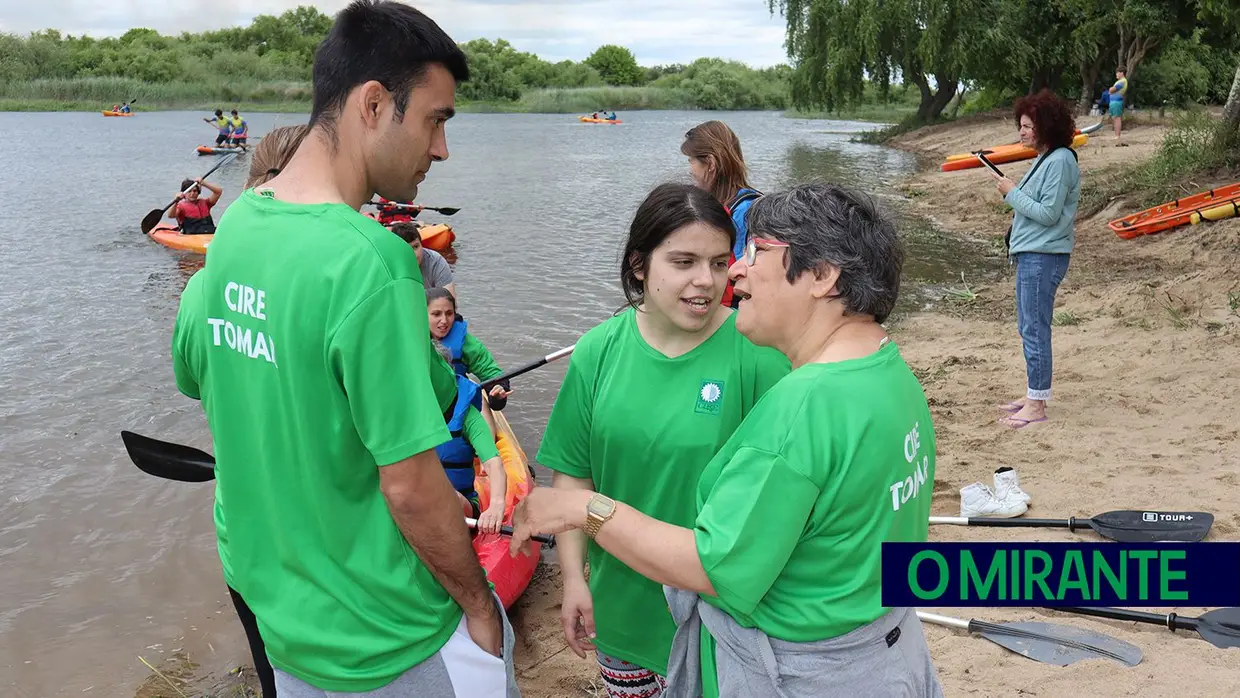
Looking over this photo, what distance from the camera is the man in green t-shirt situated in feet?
5.25

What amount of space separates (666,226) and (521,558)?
2931mm

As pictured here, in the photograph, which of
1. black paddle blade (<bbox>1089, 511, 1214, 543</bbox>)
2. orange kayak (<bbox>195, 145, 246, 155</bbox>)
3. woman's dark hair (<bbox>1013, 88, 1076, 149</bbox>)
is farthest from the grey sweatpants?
orange kayak (<bbox>195, 145, 246, 155</bbox>)

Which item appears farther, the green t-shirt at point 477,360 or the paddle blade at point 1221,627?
the green t-shirt at point 477,360

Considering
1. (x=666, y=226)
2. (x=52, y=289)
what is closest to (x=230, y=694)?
(x=666, y=226)

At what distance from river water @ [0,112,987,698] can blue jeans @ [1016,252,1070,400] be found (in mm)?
2223

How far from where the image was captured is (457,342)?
4949 millimetres

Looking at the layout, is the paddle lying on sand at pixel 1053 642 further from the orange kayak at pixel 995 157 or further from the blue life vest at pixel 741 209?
the orange kayak at pixel 995 157

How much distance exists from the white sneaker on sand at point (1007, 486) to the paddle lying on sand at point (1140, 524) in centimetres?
34

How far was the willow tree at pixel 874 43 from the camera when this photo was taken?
102ft

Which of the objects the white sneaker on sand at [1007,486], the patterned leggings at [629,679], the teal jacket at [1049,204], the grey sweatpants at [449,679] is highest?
the teal jacket at [1049,204]

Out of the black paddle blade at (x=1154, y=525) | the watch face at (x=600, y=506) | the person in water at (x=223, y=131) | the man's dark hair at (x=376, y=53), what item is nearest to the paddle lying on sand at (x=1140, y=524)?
the black paddle blade at (x=1154, y=525)

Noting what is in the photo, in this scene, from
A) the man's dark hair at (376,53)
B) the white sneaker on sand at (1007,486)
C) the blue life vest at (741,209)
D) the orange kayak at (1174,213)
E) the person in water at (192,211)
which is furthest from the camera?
the person in water at (192,211)

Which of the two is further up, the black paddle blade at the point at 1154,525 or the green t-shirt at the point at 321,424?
the green t-shirt at the point at 321,424

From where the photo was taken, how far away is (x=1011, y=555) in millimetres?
2121
